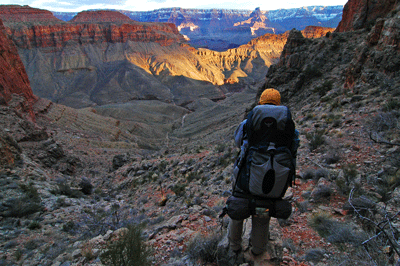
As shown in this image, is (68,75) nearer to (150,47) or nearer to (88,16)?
(150,47)

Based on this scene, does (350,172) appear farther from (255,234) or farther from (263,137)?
(263,137)

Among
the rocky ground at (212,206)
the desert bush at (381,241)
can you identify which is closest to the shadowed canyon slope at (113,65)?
the rocky ground at (212,206)

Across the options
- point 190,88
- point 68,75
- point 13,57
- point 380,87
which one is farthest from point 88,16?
point 380,87

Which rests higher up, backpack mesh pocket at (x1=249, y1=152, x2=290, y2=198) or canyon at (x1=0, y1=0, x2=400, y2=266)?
backpack mesh pocket at (x1=249, y1=152, x2=290, y2=198)

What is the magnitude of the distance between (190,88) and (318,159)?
83153mm

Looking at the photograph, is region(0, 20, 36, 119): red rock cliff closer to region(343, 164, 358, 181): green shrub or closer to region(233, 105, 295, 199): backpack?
region(233, 105, 295, 199): backpack

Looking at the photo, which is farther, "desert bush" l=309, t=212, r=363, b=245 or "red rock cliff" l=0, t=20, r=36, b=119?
"red rock cliff" l=0, t=20, r=36, b=119

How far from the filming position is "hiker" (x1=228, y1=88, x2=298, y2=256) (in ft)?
9.28

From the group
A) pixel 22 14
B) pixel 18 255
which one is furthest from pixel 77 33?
pixel 18 255

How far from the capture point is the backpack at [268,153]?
277 cm

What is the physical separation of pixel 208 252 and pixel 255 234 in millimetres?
776

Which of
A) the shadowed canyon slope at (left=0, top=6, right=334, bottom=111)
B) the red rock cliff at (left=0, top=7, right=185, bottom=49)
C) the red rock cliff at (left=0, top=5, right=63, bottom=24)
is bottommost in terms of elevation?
the shadowed canyon slope at (left=0, top=6, right=334, bottom=111)

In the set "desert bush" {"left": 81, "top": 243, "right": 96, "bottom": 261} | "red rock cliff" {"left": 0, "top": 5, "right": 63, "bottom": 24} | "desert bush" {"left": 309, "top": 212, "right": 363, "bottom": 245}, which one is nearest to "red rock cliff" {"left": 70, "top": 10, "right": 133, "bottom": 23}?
"red rock cliff" {"left": 0, "top": 5, "right": 63, "bottom": 24}

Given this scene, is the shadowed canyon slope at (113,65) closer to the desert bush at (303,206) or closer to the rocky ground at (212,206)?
the rocky ground at (212,206)
